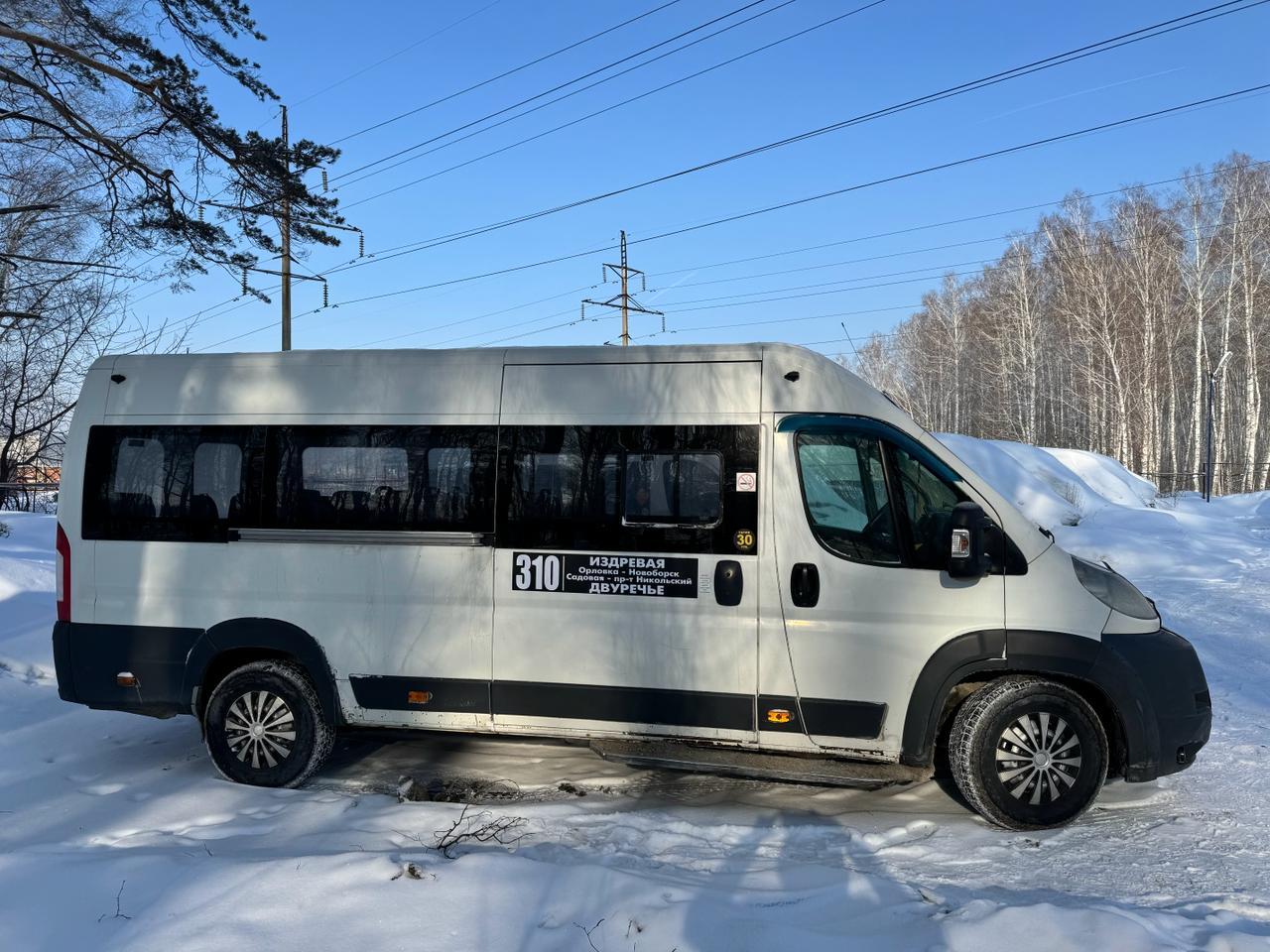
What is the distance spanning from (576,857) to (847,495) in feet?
7.49

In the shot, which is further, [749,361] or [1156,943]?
[749,361]

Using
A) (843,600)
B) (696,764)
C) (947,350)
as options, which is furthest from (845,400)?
(947,350)

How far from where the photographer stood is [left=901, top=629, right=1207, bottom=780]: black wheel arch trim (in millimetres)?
4406

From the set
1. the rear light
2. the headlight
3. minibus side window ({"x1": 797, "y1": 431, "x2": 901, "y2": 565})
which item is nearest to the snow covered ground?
the rear light

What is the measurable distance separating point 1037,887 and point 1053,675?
110 centimetres

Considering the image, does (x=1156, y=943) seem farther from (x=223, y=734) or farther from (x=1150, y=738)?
(x=223, y=734)

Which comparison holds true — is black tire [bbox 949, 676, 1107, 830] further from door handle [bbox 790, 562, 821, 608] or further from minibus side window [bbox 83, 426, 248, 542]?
minibus side window [bbox 83, 426, 248, 542]

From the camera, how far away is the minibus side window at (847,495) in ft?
15.3

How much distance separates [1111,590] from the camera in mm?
4594

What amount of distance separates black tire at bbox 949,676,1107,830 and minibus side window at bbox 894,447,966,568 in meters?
0.77

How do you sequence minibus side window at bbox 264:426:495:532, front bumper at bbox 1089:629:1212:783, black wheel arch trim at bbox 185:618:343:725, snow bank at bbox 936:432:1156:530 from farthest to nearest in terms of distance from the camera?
snow bank at bbox 936:432:1156:530 → black wheel arch trim at bbox 185:618:343:725 → minibus side window at bbox 264:426:495:532 → front bumper at bbox 1089:629:1212:783

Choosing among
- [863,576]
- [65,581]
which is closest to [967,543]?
[863,576]

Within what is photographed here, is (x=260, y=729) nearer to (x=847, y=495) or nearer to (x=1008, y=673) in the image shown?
(x=847, y=495)

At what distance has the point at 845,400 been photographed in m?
4.79
